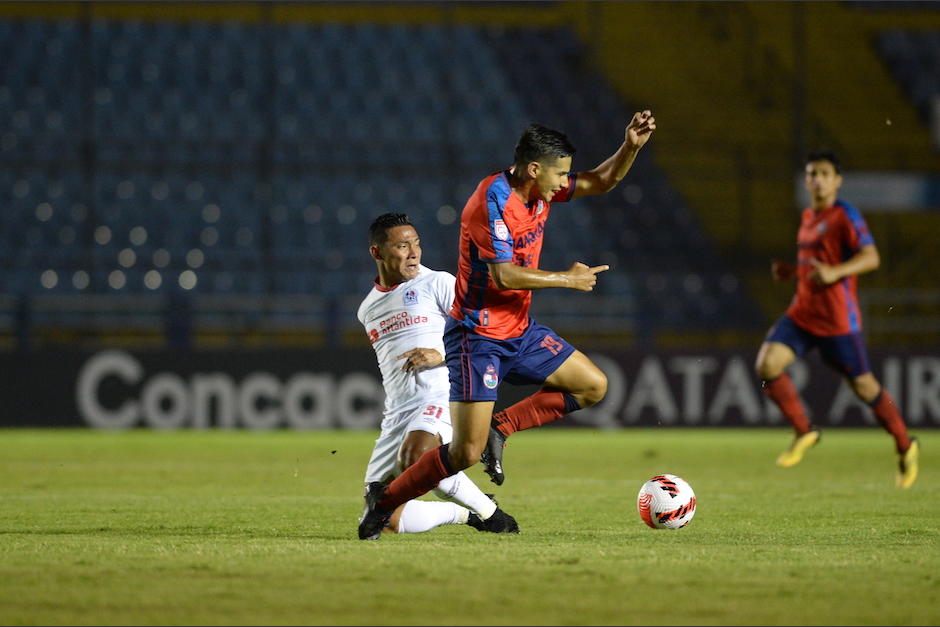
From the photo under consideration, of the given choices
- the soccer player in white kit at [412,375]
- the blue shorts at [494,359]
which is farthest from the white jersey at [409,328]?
the blue shorts at [494,359]

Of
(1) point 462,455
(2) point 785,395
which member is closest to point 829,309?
(2) point 785,395

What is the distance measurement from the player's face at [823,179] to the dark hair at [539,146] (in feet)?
12.7

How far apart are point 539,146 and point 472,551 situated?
6.04 feet

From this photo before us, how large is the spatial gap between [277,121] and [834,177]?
12.5 metres

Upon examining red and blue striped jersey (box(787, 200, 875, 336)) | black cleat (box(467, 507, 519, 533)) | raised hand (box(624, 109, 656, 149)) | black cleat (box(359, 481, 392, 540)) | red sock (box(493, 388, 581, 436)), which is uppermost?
raised hand (box(624, 109, 656, 149))

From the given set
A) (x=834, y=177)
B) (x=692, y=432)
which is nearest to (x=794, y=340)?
(x=834, y=177)

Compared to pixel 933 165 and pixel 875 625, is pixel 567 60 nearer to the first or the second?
pixel 933 165

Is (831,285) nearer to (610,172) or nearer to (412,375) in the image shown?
(610,172)

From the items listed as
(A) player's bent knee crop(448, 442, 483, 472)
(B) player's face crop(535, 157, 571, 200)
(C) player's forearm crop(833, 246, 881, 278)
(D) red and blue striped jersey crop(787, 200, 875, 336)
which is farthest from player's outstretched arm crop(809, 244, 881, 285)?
(A) player's bent knee crop(448, 442, 483, 472)

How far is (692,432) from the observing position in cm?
1580

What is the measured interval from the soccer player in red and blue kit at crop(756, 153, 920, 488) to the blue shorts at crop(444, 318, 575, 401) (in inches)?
140

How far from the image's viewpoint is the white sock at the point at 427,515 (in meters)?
6.93

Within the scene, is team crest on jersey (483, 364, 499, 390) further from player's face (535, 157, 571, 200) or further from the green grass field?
player's face (535, 157, 571, 200)

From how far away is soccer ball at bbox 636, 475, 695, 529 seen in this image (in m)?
6.89
